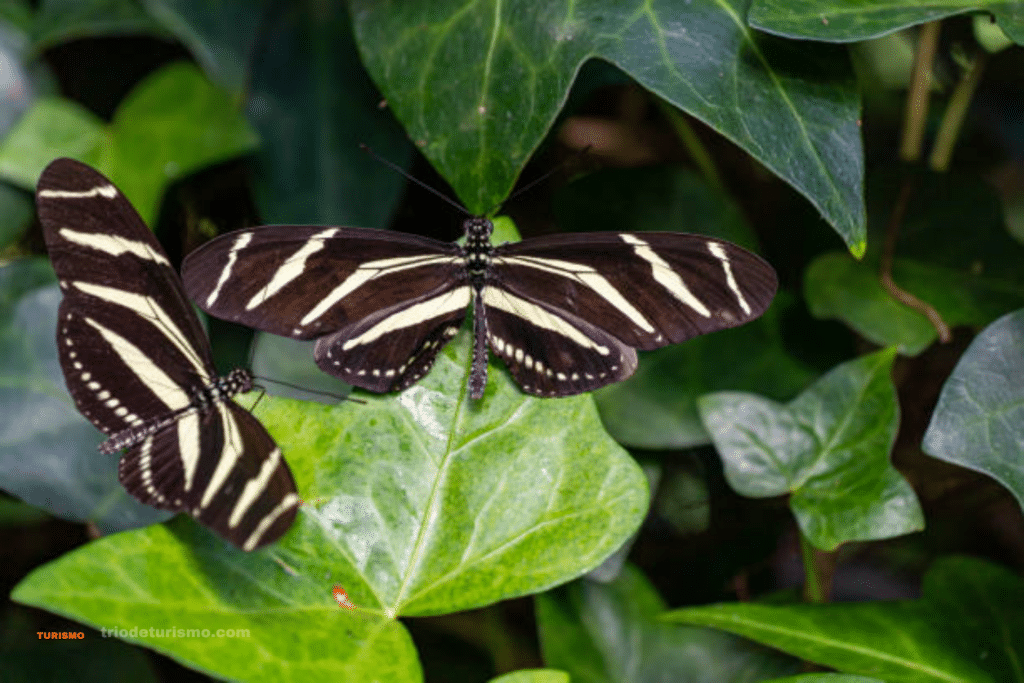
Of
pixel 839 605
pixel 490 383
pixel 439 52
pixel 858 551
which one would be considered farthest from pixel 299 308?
pixel 858 551

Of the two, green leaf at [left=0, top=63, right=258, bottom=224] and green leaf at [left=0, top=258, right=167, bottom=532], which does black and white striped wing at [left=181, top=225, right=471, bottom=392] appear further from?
green leaf at [left=0, top=63, right=258, bottom=224]

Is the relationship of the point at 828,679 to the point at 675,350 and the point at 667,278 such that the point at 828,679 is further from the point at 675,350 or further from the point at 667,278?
the point at 675,350

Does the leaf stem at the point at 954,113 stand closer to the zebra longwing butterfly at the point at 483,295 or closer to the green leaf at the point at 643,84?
the green leaf at the point at 643,84

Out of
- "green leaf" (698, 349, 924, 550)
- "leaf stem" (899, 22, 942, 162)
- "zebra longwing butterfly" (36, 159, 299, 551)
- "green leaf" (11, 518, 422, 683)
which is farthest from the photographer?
"leaf stem" (899, 22, 942, 162)

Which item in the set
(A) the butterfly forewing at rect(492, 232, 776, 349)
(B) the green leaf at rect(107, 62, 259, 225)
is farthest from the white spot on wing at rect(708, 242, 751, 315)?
(B) the green leaf at rect(107, 62, 259, 225)

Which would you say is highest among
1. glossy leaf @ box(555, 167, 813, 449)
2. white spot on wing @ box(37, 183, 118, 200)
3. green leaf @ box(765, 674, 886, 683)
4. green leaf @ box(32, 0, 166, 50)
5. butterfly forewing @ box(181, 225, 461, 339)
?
green leaf @ box(32, 0, 166, 50)

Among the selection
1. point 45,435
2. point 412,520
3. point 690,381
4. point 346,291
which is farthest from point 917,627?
point 45,435

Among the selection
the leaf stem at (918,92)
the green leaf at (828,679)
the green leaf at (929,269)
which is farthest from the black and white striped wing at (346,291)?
the leaf stem at (918,92)
